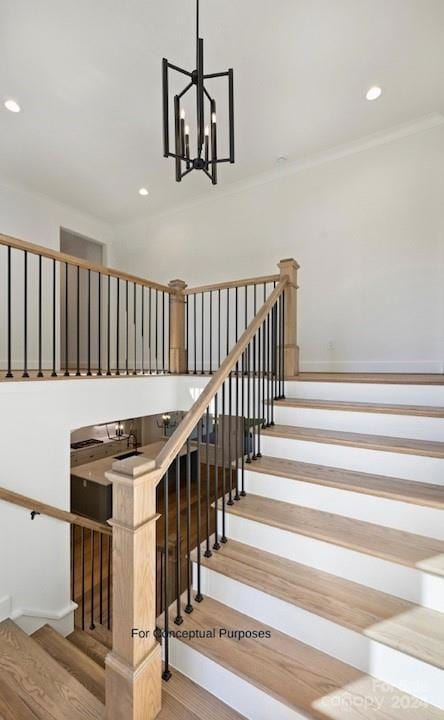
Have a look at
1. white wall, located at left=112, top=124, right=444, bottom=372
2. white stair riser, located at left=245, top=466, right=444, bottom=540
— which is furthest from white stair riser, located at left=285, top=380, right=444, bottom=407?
white wall, located at left=112, top=124, right=444, bottom=372

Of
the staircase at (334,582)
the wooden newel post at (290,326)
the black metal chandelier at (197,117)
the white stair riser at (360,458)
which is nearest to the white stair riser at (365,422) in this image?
the staircase at (334,582)

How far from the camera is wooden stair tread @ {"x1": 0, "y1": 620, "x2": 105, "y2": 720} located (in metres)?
1.44

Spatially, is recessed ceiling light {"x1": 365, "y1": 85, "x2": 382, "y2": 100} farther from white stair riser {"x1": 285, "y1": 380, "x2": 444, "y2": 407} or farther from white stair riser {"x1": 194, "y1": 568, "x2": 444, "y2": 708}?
white stair riser {"x1": 194, "y1": 568, "x2": 444, "y2": 708}

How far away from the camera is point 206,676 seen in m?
1.32

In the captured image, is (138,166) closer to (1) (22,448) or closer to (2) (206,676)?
(1) (22,448)

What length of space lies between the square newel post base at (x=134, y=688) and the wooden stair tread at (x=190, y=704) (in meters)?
0.05

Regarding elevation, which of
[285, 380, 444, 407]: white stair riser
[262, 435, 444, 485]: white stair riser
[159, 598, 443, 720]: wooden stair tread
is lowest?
[159, 598, 443, 720]: wooden stair tread

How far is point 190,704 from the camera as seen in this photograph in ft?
4.15

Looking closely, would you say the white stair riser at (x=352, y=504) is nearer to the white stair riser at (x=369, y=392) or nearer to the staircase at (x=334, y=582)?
the staircase at (x=334, y=582)

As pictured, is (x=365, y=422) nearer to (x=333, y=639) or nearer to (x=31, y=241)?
(x=333, y=639)

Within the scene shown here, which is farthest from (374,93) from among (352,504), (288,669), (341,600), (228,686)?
(228,686)

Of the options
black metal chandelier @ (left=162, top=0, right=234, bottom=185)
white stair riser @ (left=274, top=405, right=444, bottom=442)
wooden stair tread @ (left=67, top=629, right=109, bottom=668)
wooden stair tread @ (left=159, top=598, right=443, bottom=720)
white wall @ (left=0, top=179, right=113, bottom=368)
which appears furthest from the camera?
white wall @ (left=0, top=179, right=113, bottom=368)

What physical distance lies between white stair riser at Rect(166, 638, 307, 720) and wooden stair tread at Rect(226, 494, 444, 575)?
2.07 feet

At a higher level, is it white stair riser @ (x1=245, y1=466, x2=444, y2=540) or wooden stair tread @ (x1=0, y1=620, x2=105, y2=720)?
white stair riser @ (x1=245, y1=466, x2=444, y2=540)
